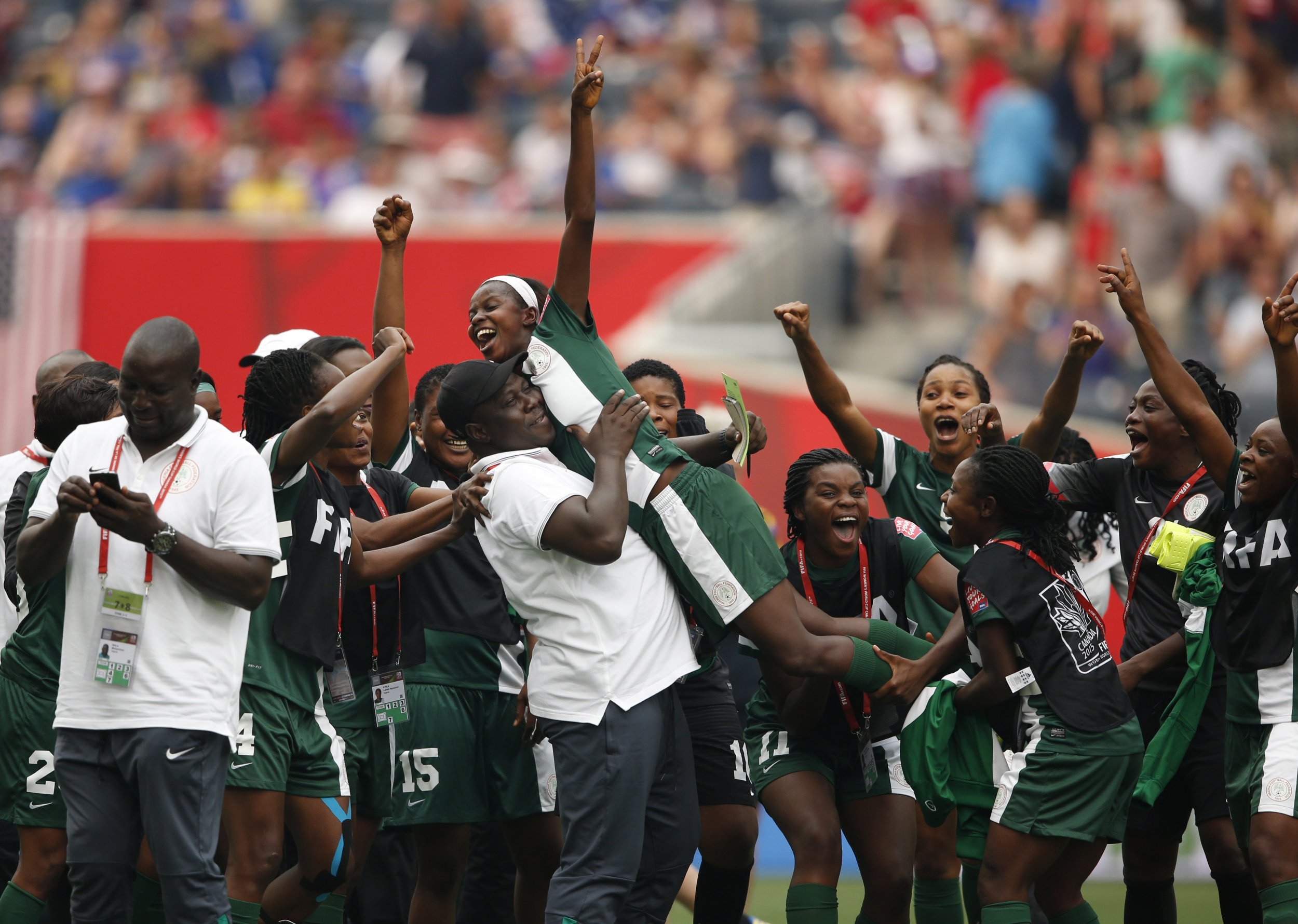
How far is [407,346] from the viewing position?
5758mm

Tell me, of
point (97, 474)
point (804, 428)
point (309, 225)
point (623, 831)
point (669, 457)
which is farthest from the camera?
point (309, 225)

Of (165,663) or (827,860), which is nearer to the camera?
(165,663)

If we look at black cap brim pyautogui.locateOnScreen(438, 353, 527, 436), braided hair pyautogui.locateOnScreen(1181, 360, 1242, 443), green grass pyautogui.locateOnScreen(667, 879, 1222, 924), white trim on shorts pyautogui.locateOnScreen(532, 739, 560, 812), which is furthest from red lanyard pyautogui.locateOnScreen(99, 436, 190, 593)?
green grass pyautogui.locateOnScreen(667, 879, 1222, 924)

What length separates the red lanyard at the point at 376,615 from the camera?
20.0 feet

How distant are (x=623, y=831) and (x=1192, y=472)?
112 inches

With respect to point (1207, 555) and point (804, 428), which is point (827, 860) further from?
point (804, 428)

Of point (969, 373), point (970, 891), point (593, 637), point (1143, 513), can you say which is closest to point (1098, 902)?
point (970, 891)

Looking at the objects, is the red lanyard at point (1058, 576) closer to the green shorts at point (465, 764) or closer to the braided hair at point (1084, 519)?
the braided hair at point (1084, 519)

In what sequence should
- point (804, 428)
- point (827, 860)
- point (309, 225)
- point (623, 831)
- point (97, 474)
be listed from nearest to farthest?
point (97, 474) → point (623, 831) → point (827, 860) → point (804, 428) → point (309, 225)

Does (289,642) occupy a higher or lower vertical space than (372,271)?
lower

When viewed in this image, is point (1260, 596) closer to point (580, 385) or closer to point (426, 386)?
point (580, 385)

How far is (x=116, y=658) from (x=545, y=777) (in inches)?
79.2

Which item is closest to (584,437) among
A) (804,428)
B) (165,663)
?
(165,663)

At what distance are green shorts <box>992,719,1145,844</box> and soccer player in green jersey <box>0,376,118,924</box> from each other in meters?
3.09
